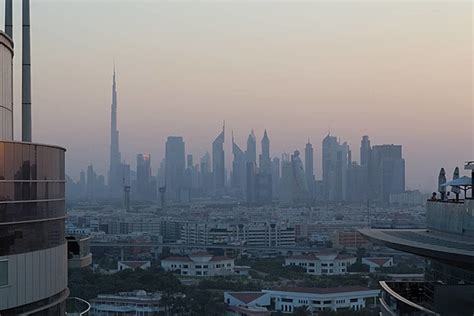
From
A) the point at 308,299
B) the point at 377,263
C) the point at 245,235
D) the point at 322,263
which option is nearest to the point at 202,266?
the point at 322,263

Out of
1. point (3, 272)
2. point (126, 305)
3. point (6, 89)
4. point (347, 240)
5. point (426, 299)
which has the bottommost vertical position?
point (126, 305)

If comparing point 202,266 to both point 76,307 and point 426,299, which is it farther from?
point 426,299

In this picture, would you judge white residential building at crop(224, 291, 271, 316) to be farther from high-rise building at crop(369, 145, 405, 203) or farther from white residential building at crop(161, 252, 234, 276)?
high-rise building at crop(369, 145, 405, 203)

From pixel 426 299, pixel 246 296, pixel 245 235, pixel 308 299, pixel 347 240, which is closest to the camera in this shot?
pixel 426 299

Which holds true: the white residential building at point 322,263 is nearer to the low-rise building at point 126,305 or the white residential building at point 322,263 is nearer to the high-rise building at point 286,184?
the low-rise building at point 126,305

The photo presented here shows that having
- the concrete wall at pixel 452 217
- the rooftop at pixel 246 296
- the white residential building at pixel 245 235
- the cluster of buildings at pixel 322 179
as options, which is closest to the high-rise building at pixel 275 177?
the cluster of buildings at pixel 322 179

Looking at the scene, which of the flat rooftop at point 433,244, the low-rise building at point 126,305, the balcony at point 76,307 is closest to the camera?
→ the flat rooftop at point 433,244

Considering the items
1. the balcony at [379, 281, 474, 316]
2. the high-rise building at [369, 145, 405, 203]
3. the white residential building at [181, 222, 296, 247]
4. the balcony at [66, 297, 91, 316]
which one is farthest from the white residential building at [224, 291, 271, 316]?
the high-rise building at [369, 145, 405, 203]
